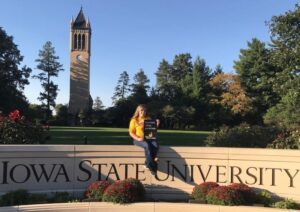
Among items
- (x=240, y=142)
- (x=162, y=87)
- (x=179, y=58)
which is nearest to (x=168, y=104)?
(x=162, y=87)

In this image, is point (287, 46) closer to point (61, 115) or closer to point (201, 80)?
point (201, 80)

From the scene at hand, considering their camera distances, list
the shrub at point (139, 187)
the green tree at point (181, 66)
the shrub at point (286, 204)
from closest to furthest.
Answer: the shrub at point (286, 204) < the shrub at point (139, 187) < the green tree at point (181, 66)

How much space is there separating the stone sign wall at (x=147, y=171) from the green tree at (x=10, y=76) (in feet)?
103

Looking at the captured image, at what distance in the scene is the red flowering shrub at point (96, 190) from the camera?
8352mm

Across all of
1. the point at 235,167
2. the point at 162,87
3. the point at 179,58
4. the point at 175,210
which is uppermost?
the point at 179,58

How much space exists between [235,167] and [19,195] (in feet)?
13.9

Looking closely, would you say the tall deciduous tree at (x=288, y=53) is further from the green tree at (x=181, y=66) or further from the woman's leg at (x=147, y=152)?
the green tree at (x=181, y=66)

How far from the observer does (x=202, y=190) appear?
8.49 meters

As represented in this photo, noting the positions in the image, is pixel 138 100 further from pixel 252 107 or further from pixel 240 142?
pixel 240 142

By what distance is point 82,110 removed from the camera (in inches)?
3359

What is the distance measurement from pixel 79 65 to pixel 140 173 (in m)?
91.3

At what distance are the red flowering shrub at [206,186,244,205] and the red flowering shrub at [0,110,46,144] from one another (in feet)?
14.1

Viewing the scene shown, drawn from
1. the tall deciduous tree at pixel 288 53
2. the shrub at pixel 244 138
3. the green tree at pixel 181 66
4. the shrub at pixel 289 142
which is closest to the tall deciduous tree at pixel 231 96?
the green tree at pixel 181 66

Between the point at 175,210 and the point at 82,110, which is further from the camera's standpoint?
the point at 82,110
